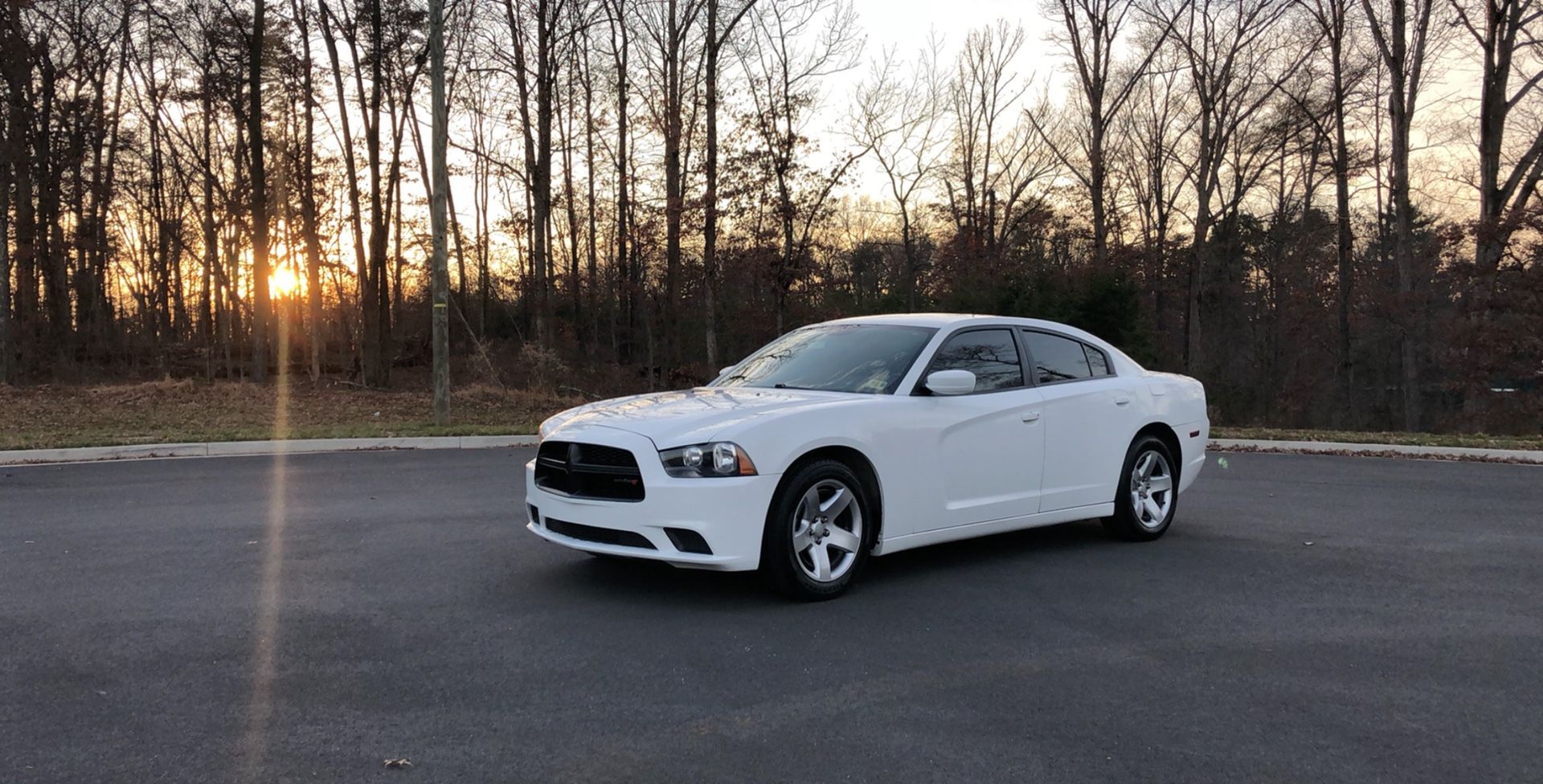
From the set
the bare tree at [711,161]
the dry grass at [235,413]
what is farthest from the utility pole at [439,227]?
the bare tree at [711,161]

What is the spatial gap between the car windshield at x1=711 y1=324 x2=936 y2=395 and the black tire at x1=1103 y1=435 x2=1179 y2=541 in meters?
1.88

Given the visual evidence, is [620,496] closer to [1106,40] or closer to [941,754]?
[941,754]

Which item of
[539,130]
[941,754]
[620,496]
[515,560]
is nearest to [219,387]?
[539,130]

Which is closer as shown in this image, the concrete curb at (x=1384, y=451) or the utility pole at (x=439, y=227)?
the concrete curb at (x=1384, y=451)

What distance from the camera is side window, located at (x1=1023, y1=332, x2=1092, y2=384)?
670 centimetres

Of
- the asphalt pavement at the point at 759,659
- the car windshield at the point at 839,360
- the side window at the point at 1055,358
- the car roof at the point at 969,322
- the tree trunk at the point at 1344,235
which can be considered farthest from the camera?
the tree trunk at the point at 1344,235

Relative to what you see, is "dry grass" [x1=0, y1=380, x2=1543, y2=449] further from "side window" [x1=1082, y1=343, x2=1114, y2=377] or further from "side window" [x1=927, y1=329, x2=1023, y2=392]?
"side window" [x1=927, y1=329, x2=1023, y2=392]

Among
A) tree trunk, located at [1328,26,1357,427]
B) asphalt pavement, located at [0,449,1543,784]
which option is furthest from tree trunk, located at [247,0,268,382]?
tree trunk, located at [1328,26,1357,427]

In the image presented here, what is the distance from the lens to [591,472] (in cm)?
524

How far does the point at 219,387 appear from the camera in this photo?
22750 millimetres

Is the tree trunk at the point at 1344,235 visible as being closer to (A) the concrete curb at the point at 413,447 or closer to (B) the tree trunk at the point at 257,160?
(A) the concrete curb at the point at 413,447

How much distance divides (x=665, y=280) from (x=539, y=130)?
215 inches

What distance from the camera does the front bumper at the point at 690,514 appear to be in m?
4.90

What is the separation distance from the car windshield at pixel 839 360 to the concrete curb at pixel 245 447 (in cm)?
781
